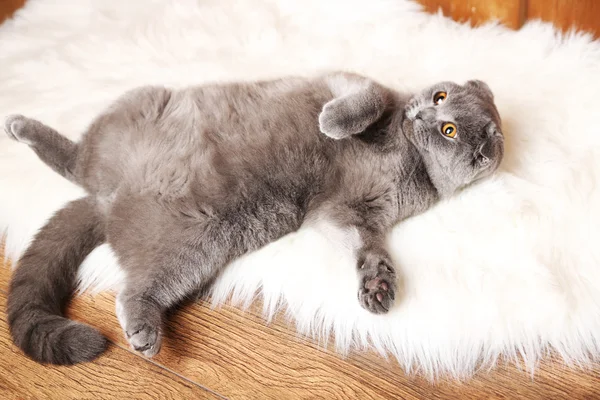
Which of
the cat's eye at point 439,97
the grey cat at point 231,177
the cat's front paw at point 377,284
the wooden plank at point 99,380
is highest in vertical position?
the cat's eye at point 439,97

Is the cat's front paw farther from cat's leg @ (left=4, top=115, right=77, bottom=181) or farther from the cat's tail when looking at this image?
cat's leg @ (left=4, top=115, right=77, bottom=181)

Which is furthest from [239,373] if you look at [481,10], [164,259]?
[481,10]

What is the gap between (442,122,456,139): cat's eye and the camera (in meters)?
1.09

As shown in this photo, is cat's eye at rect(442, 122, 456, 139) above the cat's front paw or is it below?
above

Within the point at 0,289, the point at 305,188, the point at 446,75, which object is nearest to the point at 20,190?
the point at 0,289

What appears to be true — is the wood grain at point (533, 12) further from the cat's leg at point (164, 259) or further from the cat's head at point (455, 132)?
the cat's leg at point (164, 259)

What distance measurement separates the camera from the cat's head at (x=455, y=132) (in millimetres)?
1070

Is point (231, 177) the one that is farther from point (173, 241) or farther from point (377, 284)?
point (377, 284)

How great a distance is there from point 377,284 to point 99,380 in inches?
19.9

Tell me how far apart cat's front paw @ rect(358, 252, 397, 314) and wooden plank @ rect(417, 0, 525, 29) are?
881 millimetres

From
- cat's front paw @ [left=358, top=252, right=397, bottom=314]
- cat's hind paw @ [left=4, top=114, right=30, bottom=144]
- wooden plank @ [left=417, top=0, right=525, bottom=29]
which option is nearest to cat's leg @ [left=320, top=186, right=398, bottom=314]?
cat's front paw @ [left=358, top=252, right=397, bottom=314]

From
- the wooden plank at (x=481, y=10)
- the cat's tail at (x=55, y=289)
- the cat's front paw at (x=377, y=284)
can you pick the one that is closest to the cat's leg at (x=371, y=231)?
the cat's front paw at (x=377, y=284)

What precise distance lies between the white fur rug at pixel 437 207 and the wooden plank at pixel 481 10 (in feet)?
0.18

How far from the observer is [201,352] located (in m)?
1.04
